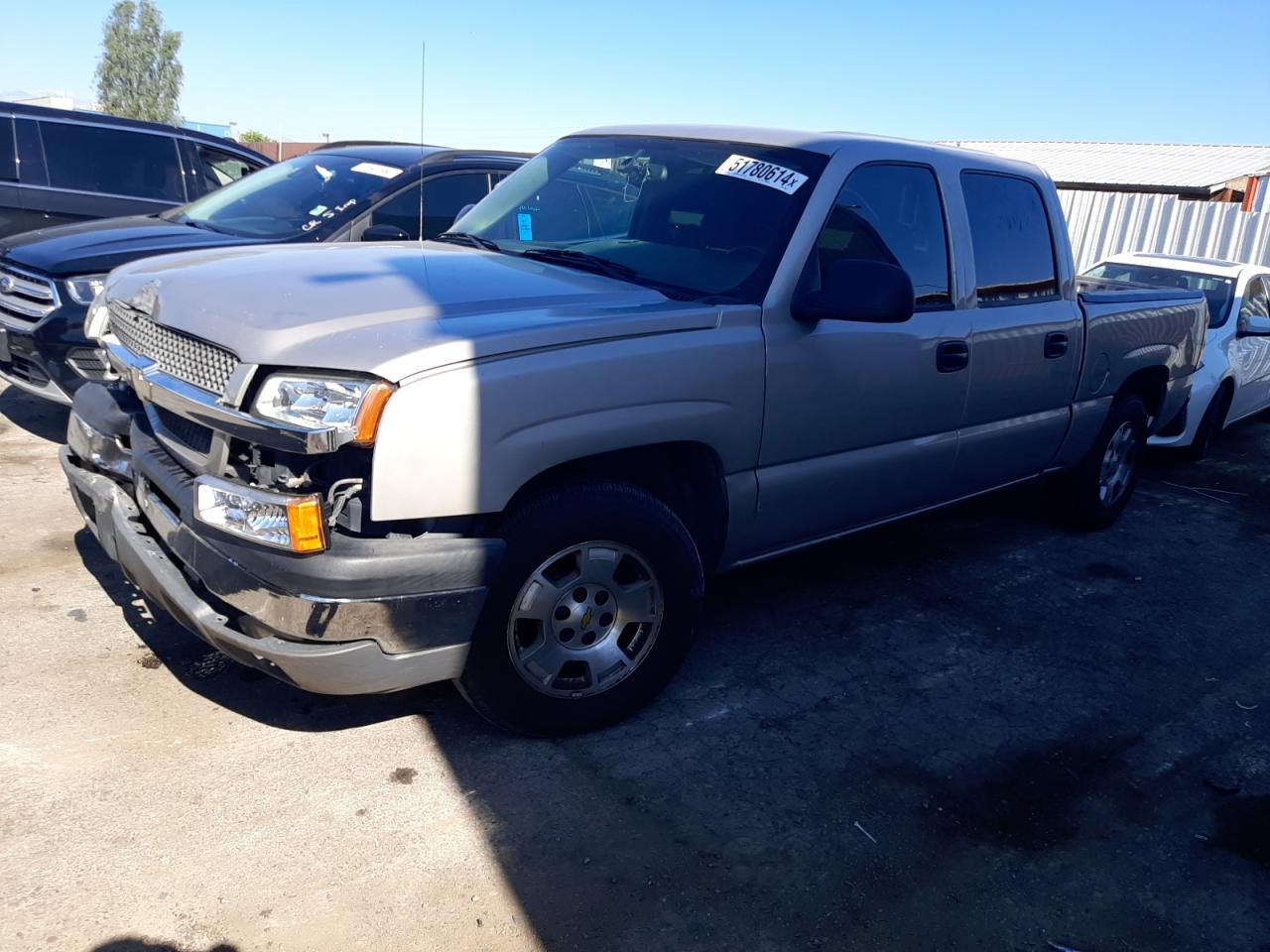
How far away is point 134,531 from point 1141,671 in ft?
12.7

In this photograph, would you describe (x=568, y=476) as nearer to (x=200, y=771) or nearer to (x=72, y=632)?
(x=200, y=771)

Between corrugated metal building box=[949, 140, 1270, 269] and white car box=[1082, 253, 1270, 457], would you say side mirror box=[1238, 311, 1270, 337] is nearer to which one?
white car box=[1082, 253, 1270, 457]

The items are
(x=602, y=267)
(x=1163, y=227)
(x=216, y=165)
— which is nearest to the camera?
(x=602, y=267)

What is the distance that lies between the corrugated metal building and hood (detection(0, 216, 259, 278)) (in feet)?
25.7

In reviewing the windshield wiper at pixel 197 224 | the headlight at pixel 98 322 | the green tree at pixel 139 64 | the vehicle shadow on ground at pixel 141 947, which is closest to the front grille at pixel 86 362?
the windshield wiper at pixel 197 224

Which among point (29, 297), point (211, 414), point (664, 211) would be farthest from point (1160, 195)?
point (211, 414)

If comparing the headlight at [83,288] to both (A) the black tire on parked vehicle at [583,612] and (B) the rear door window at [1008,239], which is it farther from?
(B) the rear door window at [1008,239]

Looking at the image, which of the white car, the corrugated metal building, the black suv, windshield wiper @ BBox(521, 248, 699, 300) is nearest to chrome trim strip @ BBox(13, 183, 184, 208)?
the black suv

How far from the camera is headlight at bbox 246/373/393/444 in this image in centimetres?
258

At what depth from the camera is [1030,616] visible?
473 cm

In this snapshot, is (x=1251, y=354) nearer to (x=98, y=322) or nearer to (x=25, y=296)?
(x=98, y=322)

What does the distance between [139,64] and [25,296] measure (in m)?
65.1

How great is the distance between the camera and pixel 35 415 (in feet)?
21.0

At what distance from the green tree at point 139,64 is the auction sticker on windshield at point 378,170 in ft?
203
